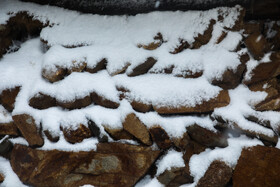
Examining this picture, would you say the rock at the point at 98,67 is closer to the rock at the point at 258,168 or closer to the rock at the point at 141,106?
Answer: the rock at the point at 141,106

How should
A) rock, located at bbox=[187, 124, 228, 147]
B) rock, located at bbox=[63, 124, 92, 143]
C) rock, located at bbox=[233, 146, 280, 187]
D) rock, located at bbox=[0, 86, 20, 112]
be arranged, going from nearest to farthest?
1. rock, located at bbox=[233, 146, 280, 187]
2. rock, located at bbox=[187, 124, 228, 147]
3. rock, located at bbox=[63, 124, 92, 143]
4. rock, located at bbox=[0, 86, 20, 112]

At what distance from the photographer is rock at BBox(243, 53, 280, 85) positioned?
4.92 feet

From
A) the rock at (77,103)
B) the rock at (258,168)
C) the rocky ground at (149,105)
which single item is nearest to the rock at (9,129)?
the rocky ground at (149,105)

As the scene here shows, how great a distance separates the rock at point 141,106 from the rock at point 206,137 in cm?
28

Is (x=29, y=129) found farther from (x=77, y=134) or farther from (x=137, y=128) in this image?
(x=137, y=128)

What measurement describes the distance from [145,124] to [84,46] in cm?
71

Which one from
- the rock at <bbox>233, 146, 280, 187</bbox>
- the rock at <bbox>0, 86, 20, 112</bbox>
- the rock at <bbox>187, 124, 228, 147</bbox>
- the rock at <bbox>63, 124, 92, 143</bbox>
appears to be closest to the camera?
the rock at <bbox>233, 146, 280, 187</bbox>

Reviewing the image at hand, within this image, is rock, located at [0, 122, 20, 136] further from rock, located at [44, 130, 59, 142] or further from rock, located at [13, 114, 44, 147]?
rock, located at [44, 130, 59, 142]

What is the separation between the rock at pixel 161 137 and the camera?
1540mm

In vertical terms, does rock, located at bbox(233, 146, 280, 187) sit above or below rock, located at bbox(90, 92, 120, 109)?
below

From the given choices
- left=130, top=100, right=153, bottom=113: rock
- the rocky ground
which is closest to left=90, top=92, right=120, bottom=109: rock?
the rocky ground

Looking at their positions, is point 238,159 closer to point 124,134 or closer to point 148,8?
point 124,134

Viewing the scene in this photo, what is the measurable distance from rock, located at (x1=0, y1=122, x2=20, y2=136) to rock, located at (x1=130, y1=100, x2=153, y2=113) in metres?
0.83

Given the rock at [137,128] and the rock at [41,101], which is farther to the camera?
the rock at [41,101]
